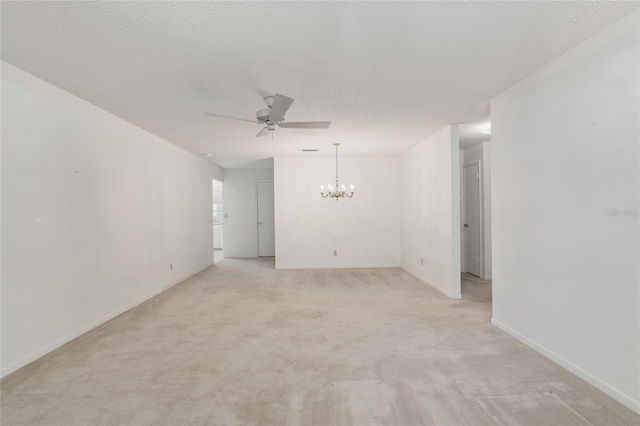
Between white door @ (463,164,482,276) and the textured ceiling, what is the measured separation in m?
2.55

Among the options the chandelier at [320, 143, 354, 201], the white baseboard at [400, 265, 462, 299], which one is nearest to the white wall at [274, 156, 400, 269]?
the chandelier at [320, 143, 354, 201]

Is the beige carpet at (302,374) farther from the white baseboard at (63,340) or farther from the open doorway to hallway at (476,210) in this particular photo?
the open doorway to hallway at (476,210)

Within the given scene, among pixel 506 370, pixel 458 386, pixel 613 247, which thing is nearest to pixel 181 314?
pixel 458 386

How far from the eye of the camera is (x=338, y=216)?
278 inches

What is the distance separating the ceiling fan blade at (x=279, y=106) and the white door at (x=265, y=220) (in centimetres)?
594

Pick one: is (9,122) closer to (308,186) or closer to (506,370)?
(506,370)

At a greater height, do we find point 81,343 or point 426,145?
point 426,145

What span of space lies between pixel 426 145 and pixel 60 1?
16.0ft

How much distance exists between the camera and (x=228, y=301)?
4.52m

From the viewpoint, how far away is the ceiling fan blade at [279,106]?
2.64 m

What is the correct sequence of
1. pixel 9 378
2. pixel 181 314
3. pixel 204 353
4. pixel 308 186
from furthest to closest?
pixel 308 186
pixel 181 314
pixel 204 353
pixel 9 378

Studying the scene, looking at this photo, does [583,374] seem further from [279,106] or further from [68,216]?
[68,216]

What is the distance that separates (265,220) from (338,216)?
Answer: 2759mm

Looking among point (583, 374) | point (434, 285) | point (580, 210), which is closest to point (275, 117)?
point (580, 210)
